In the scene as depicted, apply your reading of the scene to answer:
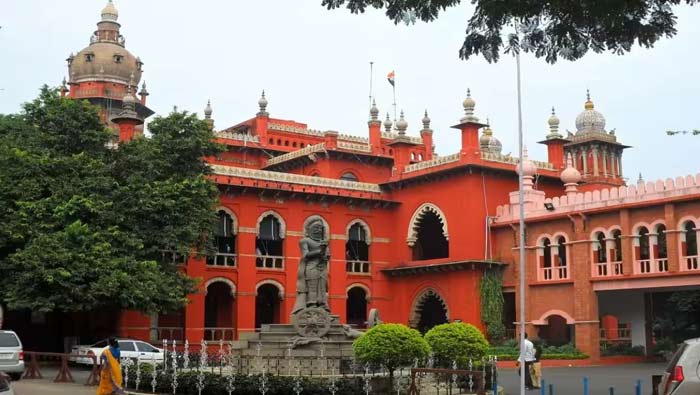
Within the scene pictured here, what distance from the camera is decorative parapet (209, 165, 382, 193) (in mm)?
33438

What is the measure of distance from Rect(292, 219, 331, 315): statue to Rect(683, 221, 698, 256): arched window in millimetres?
14296

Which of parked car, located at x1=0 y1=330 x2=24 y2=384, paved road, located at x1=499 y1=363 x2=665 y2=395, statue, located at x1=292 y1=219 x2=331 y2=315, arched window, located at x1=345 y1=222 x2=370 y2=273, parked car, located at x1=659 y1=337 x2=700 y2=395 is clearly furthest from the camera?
arched window, located at x1=345 y1=222 x2=370 y2=273

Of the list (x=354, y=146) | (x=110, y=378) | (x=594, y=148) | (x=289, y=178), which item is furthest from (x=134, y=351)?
(x=594, y=148)

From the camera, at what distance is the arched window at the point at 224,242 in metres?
33.1

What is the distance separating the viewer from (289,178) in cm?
3472

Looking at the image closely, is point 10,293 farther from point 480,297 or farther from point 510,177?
point 510,177

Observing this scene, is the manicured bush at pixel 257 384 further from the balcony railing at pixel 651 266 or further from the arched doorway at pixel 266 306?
the arched doorway at pixel 266 306

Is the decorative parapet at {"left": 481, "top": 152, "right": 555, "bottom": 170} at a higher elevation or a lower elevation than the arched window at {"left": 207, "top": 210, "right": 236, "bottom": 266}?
higher

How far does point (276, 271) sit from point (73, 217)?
10.5 m

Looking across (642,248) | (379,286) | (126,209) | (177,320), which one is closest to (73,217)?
(126,209)

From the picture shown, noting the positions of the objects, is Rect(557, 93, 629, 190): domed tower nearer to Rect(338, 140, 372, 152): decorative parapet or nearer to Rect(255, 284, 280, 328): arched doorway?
Rect(338, 140, 372, 152): decorative parapet

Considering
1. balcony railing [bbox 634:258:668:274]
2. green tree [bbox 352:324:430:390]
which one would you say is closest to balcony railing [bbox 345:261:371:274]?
balcony railing [bbox 634:258:668:274]

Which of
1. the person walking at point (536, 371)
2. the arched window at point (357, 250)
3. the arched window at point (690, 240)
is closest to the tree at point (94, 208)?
the arched window at point (357, 250)

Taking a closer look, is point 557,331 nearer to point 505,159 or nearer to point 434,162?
point 505,159
